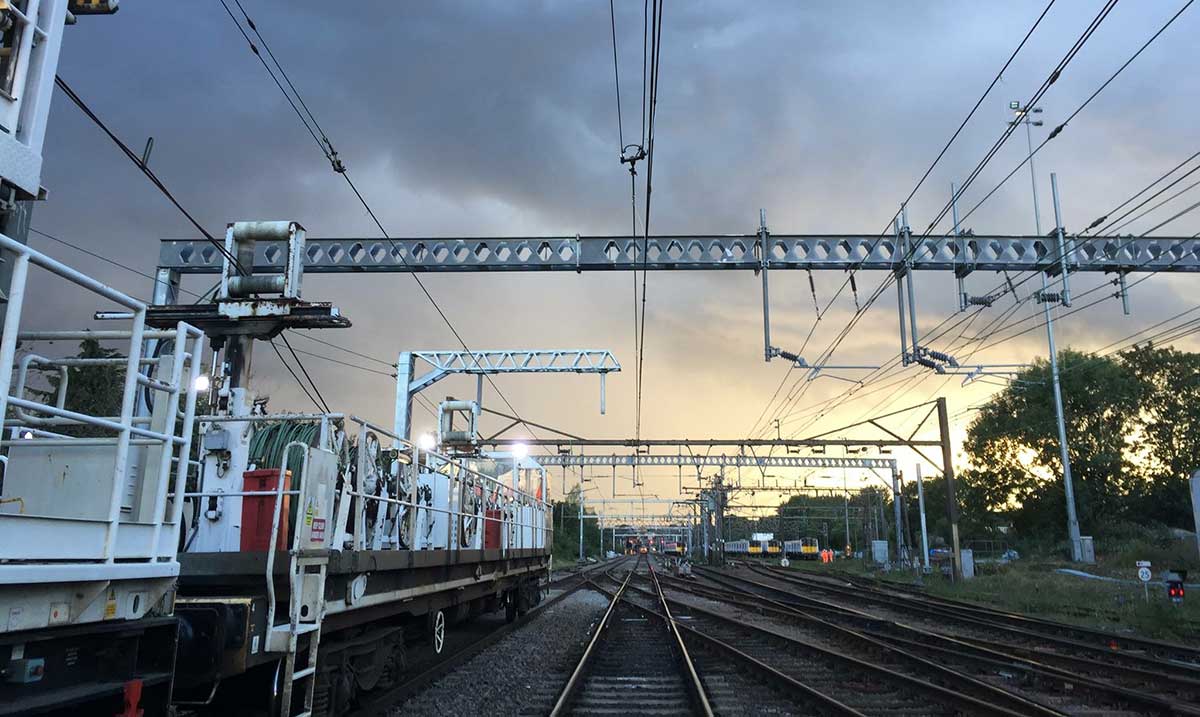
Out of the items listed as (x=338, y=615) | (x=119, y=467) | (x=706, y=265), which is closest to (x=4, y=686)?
(x=119, y=467)

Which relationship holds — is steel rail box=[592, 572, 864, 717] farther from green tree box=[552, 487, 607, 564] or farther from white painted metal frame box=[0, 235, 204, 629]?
green tree box=[552, 487, 607, 564]

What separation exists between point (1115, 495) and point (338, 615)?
59.5 m

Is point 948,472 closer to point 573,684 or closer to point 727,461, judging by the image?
point 727,461

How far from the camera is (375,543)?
782cm

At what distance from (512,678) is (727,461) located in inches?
1335

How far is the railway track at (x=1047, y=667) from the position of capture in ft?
28.3

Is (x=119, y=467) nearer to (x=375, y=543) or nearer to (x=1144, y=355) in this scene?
(x=375, y=543)

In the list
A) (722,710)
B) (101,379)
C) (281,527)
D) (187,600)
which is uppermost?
(101,379)

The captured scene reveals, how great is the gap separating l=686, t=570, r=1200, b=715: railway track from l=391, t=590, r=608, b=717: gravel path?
5156mm

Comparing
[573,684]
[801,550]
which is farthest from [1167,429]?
[573,684]

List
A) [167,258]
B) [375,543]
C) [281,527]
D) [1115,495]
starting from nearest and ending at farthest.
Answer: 1. [281,527]
2. [375,543]
3. [167,258]
4. [1115,495]

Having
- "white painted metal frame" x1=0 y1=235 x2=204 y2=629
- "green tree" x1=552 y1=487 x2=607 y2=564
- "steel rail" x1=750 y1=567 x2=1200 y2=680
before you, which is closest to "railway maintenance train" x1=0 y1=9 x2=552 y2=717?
"white painted metal frame" x1=0 y1=235 x2=204 y2=629

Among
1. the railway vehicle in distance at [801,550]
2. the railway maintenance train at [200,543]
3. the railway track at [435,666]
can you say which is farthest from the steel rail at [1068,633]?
the railway vehicle in distance at [801,550]

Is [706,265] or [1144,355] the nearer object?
[706,265]
